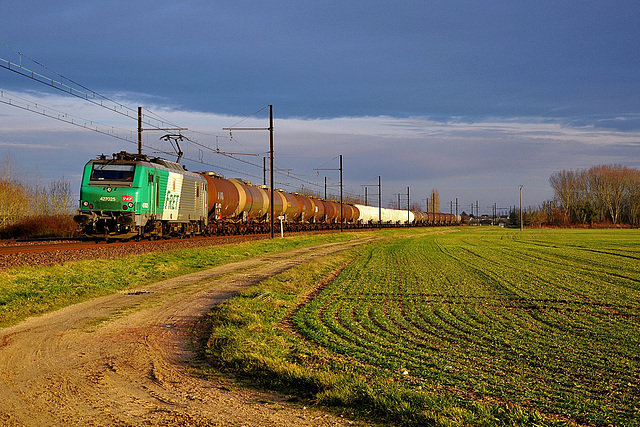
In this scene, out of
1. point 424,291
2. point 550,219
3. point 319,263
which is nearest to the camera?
point 424,291

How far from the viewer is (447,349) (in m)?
8.13

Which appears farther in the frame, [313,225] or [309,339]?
[313,225]

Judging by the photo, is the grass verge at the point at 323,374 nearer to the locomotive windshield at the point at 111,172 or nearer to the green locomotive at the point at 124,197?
the green locomotive at the point at 124,197

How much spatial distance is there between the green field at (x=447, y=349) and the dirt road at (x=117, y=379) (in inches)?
26.9

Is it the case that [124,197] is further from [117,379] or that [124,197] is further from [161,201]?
[117,379]

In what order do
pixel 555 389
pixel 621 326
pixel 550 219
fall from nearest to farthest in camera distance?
pixel 555 389 < pixel 621 326 < pixel 550 219

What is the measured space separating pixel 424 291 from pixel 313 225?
49.2 m

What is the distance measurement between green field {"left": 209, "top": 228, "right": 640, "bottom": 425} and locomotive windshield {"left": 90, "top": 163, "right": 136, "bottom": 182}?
484 inches

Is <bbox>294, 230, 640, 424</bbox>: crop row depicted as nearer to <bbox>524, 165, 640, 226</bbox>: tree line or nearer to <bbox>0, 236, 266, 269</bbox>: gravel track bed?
<bbox>0, 236, 266, 269</bbox>: gravel track bed

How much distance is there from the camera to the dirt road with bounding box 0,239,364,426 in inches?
220

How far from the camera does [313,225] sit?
2530 inches

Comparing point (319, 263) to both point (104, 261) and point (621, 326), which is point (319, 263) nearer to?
point (104, 261)

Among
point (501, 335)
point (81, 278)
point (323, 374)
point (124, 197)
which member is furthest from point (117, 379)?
point (124, 197)

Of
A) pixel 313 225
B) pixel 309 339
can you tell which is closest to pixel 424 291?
pixel 309 339
